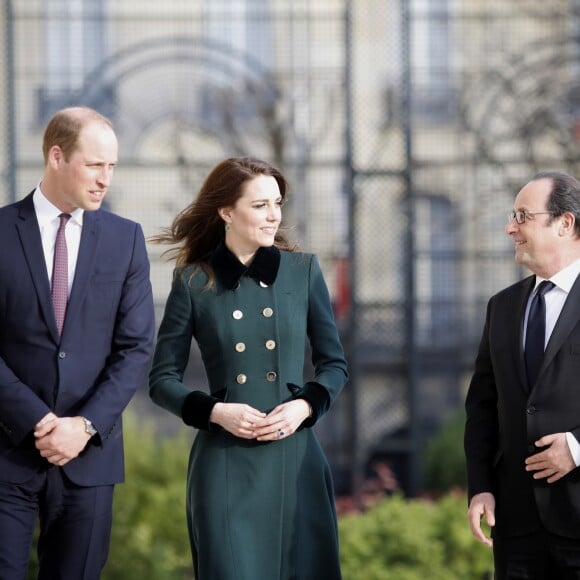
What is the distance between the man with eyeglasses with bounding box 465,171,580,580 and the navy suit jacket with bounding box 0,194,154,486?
1041mm

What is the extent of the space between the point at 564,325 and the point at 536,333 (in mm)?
93

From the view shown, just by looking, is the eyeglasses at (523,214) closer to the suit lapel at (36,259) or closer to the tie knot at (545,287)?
the tie knot at (545,287)

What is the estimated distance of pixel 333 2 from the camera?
11477 mm

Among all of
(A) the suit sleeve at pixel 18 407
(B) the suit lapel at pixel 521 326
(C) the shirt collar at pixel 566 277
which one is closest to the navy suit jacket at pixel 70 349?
(A) the suit sleeve at pixel 18 407

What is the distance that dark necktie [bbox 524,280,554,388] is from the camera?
3.69m

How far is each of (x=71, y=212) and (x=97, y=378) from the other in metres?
0.49

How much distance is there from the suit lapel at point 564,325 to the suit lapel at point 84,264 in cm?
132

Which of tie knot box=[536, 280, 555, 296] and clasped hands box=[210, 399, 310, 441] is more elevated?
tie knot box=[536, 280, 555, 296]

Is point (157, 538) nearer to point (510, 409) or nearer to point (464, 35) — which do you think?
point (510, 409)

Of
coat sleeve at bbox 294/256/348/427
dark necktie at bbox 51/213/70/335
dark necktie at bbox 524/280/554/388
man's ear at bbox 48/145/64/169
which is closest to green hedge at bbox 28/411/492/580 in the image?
→ coat sleeve at bbox 294/256/348/427

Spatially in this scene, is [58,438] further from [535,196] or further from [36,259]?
[535,196]

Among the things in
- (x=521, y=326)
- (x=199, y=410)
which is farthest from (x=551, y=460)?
(x=199, y=410)

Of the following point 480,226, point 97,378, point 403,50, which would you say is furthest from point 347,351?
point 97,378

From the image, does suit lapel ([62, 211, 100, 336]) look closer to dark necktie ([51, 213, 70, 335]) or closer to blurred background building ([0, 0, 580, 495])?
dark necktie ([51, 213, 70, 335])
